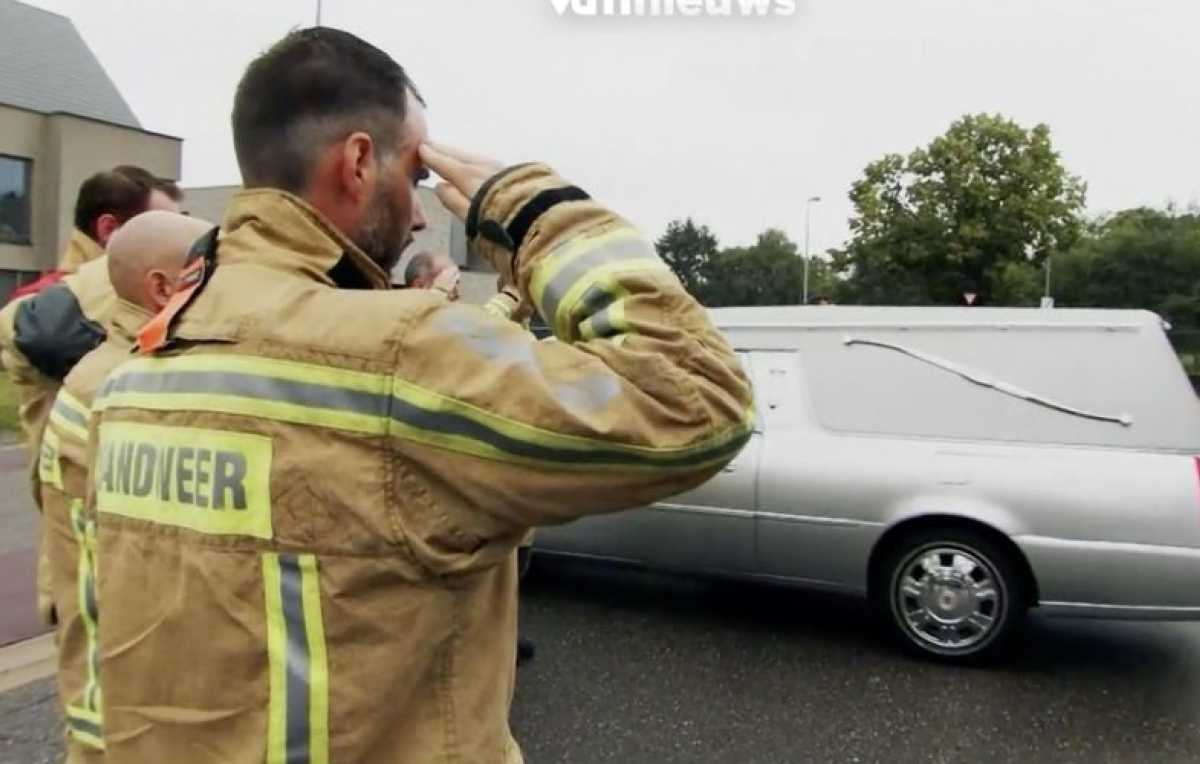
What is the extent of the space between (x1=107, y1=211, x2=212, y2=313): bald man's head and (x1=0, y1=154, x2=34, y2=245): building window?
32986 millimetres

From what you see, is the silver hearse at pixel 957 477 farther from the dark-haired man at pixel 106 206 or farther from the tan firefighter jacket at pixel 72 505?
the tan firefighter jacket at pixel 72 505

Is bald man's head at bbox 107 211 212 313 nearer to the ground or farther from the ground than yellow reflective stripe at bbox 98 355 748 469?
farther from the ground

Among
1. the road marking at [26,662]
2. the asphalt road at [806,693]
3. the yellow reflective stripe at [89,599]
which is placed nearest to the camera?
the yellow reflective stripe at [89,599]

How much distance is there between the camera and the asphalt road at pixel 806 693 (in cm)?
427

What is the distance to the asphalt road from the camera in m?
4.27

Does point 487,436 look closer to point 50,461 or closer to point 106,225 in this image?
point 50,461

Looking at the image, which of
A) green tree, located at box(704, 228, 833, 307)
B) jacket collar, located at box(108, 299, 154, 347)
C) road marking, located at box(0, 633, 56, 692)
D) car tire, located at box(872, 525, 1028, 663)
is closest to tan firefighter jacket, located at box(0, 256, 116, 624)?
jacket collar, located at box(108, 299, 154, 347)

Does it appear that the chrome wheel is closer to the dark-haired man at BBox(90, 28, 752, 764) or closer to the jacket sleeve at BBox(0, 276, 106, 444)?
the jacket sleeve at BBox(0, 276, 106, 444)

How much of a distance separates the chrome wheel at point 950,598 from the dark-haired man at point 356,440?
443 cm

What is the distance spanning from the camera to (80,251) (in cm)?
316

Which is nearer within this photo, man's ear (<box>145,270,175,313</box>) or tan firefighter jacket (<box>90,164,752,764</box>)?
tan firefighter jacket (<box>90,164,752,764</box>)

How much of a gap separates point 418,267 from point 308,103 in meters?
1.40

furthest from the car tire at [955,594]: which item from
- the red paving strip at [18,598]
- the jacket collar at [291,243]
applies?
the jacket collar at [291,243]

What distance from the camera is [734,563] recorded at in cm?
578
